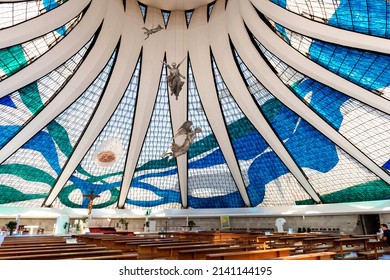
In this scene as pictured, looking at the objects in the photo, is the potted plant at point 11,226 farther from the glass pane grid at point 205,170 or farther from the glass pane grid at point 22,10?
the glass pane grid at point 205,170

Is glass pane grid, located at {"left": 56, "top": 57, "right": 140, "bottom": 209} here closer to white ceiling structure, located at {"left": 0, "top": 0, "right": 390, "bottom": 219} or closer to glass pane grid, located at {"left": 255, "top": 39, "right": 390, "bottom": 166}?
white ceiling structure, located at {"left": 0, "top": 0, "right": 390, "bottom": 219}

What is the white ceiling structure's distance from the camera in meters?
16.0

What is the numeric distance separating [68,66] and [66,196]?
14.4 metres

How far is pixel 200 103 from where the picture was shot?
997 inches

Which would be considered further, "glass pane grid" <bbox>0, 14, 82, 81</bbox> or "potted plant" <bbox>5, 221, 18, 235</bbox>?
"potted plant" <bbox>5, 221, 18, 235</bbox>

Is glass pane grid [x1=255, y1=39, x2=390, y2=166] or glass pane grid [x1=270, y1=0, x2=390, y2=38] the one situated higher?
glass pane grid [x1=270, y1=0, x2=390, y2=38]

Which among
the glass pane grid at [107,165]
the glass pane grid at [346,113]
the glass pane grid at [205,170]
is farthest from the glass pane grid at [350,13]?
the glass pane grid at [107,165]

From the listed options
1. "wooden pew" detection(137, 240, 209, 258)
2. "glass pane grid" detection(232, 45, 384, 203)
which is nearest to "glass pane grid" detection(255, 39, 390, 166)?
"glass pane grid" detection(232, 45, 384, 203)

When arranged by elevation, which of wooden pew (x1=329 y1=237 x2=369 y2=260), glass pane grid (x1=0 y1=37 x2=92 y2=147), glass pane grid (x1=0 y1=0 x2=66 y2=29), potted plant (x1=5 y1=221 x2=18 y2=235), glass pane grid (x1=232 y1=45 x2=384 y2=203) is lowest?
wooden pew (x1=329 y1=237 x2=369 y2=260)

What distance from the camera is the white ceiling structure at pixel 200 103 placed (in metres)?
16.0

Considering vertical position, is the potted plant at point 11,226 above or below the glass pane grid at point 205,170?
below

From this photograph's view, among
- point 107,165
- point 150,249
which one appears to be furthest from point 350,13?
point 107,165
